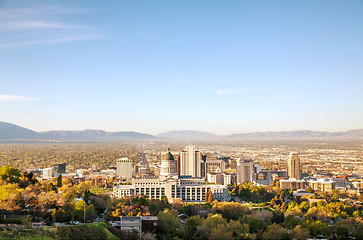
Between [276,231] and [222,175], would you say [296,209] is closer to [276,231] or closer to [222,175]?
[276,231]

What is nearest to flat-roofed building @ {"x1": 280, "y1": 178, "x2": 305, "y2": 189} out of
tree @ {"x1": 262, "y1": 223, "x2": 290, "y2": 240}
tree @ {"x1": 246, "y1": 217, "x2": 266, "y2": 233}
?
tree @ {"x1": 246, "y1": 217, "x2": 266, "y2": 233}

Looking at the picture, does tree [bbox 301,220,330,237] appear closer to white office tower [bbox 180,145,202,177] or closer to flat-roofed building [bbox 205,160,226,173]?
white office tower [bbox 180,145,202,177]

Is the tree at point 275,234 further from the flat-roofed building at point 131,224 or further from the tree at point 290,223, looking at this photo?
the flat-roofed building at point 131,224

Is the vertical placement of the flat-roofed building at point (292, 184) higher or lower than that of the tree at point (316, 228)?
lower

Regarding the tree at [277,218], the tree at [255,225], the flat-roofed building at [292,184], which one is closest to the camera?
the tree at [255,225]

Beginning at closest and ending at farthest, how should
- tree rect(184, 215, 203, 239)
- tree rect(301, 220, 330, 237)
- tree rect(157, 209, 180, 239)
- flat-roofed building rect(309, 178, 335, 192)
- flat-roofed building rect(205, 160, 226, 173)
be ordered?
tree rect(184, 215, 203, 239)
tree rect(157, 209, 180, 239)
tree rect(301, 220, 330, 237)
flat-roofed building rect(309, 178, 335, 192)
flat-roofed building rect(205, 160, 226, 173)

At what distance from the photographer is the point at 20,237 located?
26.1 metres

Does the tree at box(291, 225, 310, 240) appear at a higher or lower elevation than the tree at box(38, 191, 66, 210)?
lower

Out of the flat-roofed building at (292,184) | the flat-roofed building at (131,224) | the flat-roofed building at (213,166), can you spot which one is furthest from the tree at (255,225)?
the flat-roofed building at (213,166)

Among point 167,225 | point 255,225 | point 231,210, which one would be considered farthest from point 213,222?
point 231,210

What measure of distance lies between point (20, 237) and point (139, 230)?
390 inches

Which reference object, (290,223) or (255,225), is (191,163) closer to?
(290,223)

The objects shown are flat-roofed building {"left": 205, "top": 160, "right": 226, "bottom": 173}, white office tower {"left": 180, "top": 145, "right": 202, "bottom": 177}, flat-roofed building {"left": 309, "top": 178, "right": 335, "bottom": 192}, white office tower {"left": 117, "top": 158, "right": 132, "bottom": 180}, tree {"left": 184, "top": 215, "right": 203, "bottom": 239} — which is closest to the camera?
tree {"left": 184, "top": 215, "right": 203, "bottom": 239}

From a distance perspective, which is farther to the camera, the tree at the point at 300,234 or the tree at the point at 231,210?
the tree at the point at 231,210
